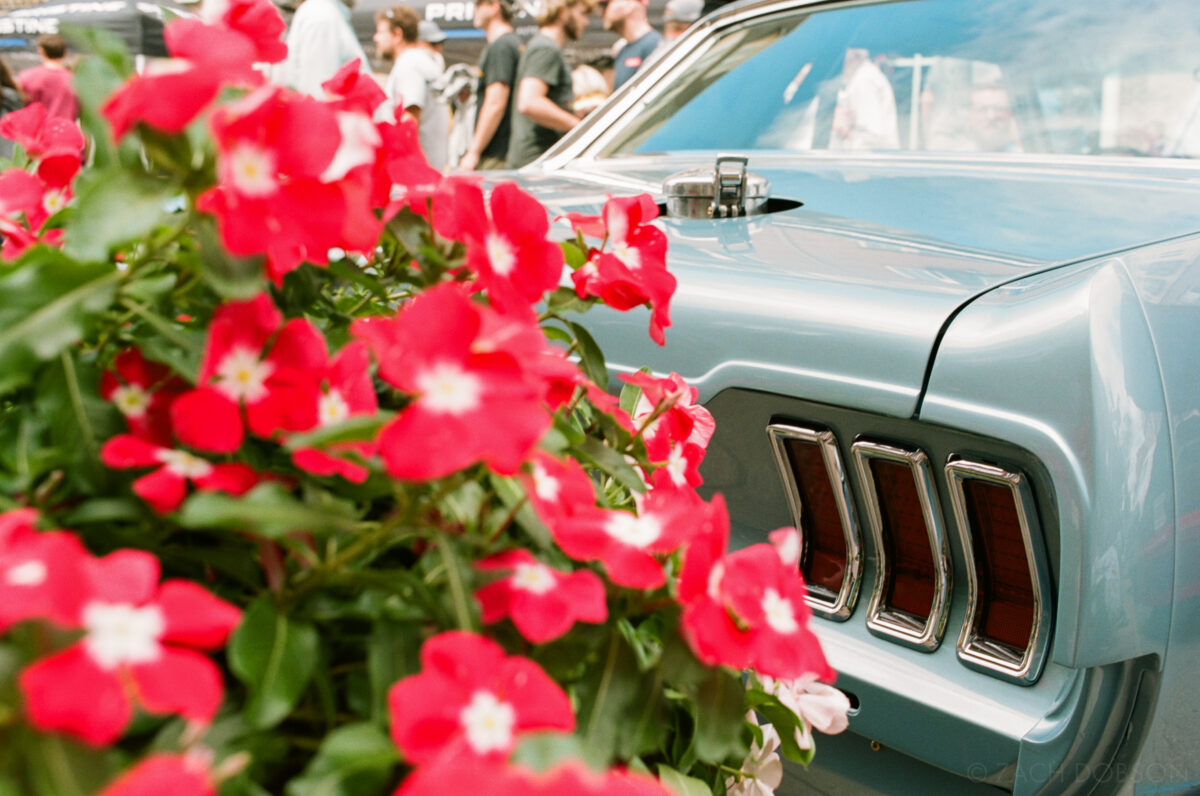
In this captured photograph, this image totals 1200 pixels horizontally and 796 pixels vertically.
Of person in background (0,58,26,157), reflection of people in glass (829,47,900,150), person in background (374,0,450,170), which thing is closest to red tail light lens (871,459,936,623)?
reflection of people in glass (829,47,900,150)

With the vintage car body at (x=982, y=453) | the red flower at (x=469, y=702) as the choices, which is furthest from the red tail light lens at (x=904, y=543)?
the red flower at (x=469, y=702)

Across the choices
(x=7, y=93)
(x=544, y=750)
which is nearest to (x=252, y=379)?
(x=544, y=750)

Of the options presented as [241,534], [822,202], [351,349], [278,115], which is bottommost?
[822,202]

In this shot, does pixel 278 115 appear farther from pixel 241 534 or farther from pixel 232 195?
pixel 241 534

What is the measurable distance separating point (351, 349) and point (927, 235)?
48.2 inches

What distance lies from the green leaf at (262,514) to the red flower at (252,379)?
5cm

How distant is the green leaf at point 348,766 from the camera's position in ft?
1.61

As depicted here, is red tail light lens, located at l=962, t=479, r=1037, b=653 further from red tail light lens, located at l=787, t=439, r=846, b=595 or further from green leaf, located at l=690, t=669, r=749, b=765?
green leaf, located at l=690, t=669, r=749, b=765

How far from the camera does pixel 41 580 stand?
442mm

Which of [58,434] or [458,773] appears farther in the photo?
[58,434]

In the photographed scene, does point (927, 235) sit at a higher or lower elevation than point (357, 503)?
lower

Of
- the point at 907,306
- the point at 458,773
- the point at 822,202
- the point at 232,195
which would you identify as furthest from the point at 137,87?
the point at 822,202

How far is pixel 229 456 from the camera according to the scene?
607 mm

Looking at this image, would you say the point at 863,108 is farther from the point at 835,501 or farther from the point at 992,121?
the point at 835,501
